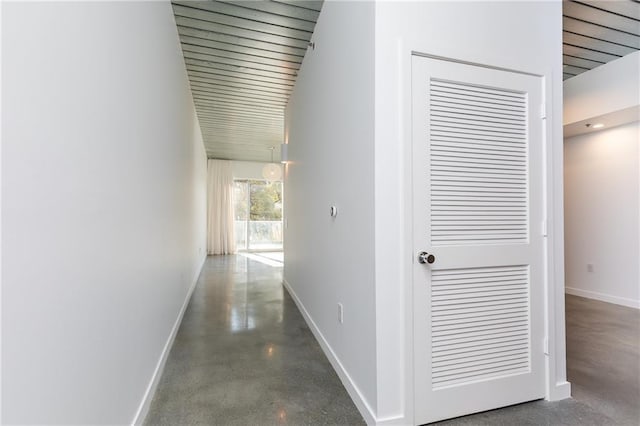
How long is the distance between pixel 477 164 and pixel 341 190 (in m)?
0.84

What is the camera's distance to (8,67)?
0.67 metres

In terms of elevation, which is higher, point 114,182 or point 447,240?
point 114,182

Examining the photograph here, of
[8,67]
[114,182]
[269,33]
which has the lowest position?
[114,182]

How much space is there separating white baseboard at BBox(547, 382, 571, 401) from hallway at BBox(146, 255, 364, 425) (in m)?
1.19

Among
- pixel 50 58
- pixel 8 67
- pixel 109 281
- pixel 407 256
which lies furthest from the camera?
pixel 407 256

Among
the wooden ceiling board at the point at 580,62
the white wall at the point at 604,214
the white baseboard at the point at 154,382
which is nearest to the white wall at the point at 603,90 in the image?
the wooden ceiling board at the point at 580,62

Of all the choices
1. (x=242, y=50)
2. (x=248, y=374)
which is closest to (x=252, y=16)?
(x=242, y=50)

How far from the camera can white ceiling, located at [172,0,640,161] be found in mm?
2506

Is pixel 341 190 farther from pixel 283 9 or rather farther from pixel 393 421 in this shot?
pixel 283 9

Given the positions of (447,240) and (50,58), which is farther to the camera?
(447,240)

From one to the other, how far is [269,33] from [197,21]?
24.8 inches

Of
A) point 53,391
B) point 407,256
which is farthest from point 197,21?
point 53,391

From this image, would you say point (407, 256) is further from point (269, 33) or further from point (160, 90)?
point (269, 33)

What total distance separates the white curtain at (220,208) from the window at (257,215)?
0.33 meters
